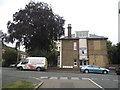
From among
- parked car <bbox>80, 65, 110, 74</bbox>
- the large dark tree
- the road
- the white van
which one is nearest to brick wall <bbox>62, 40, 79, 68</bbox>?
the large dark tree

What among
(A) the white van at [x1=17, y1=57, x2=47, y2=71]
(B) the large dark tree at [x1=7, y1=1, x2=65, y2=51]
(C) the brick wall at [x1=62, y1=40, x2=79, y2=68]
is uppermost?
(B) the large dark tree at [x1=7, y1=1, x2=65, y2=51]

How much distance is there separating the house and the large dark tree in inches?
145

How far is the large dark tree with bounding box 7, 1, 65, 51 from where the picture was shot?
49.6 metres

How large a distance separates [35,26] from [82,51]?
1234 cm

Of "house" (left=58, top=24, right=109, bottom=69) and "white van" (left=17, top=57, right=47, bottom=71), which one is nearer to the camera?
"white van" (left=17, top=57, right=47, bottom=71)

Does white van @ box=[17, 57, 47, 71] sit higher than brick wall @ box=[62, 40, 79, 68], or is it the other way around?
brick wall @ box=[62, 40, 79, 68]

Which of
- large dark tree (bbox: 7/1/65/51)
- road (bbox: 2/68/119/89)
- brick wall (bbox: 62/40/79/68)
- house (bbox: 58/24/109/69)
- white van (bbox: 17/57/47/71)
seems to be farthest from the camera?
brick wall (bbox: 62/40/79/68)

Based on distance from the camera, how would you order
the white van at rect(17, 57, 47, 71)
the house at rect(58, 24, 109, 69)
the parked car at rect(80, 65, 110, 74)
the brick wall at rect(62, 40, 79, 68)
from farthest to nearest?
the brick wall at rect(62, 40, 79, 68) < the house at rect(58, 24, 109, 69) < the white van at rect(17, 57, 47, 71) < the parked car at rect(80, 65, 110, 74)

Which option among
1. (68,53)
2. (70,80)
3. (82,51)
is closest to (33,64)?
(68,53)

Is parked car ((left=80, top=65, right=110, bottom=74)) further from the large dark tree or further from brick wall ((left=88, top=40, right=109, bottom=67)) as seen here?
the large dark tree

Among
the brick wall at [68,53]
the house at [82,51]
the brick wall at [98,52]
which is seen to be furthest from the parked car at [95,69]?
the brick wall at [68,53]

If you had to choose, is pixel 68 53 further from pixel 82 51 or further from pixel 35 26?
pixel 35 26

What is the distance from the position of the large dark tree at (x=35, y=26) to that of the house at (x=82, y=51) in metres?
3.67

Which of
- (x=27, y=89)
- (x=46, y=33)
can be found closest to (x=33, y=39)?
(x=46, y=33)
